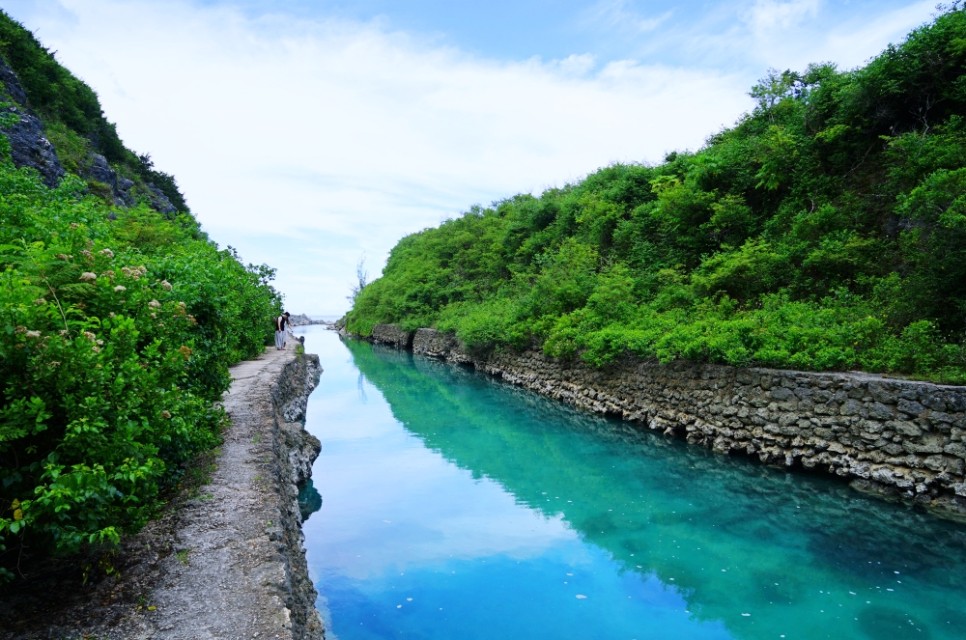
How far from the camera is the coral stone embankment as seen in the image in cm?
352

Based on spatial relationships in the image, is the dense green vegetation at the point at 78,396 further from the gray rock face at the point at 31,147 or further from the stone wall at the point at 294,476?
the gray rock face at the point at 31,147

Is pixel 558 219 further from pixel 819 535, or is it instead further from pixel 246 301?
pixel 819 535

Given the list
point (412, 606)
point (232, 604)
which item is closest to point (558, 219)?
point (412, 606)

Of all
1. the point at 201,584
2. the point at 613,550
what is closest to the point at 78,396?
the point at 201,584

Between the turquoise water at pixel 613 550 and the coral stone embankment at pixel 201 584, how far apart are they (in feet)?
5.37

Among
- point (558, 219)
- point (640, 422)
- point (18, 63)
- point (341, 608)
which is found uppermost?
point (18, 63)

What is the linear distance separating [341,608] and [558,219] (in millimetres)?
25321

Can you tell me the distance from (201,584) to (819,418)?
33.9ft

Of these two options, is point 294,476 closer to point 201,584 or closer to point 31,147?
point 201,584

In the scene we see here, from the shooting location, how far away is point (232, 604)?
3818 mm

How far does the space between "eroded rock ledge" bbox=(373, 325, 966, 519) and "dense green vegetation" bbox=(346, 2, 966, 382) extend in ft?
1.80

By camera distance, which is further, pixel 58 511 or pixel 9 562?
pixel 9 562

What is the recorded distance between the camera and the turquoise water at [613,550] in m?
5.93

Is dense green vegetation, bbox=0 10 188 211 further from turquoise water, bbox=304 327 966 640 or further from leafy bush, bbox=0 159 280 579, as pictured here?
leafy bush, bbox=0 159 280 579
